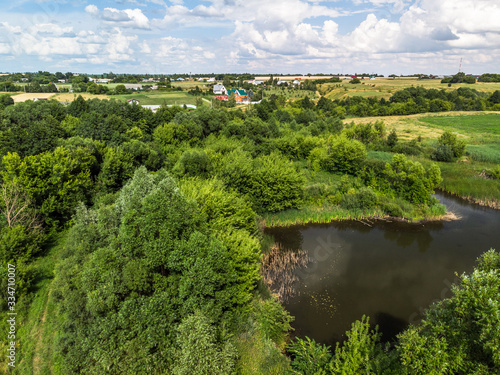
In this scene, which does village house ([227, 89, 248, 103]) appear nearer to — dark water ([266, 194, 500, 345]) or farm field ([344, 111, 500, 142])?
farm field ([344, 111, 500, 142])

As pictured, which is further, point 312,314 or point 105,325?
point 312,314

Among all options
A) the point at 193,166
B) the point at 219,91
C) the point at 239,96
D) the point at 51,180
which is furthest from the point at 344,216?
the point at 219,91

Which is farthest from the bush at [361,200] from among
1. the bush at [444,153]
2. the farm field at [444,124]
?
the farm field at [444,124]

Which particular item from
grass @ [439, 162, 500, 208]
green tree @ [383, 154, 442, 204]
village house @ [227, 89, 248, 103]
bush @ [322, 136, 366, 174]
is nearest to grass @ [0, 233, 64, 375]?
green tree @ [383, 154, 442, 204]

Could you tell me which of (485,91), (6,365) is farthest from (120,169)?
(485,91)

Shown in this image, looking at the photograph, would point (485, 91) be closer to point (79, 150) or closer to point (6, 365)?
point (79, 150)

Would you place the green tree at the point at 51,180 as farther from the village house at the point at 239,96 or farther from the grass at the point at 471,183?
the village house at the point at 239,96

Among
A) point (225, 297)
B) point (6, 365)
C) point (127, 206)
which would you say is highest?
point (127, 206)
